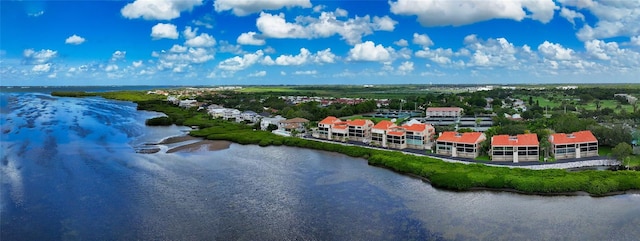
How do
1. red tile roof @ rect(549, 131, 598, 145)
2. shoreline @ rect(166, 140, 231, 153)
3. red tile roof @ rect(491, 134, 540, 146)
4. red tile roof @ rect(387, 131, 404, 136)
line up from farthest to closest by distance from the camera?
shoreline @ rect(166, 140, 231, 153) < red tile roof @ rect(387, 131, 404, 136) < red tile roof @ rect(549, 131, 598, 145) < red tile roof @ rect(491, 134, 540, 146)

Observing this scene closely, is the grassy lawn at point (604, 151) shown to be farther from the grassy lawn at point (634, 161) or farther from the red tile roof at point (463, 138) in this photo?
the red tile roof at point (463, 138)

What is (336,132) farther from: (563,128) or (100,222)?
(100,222)

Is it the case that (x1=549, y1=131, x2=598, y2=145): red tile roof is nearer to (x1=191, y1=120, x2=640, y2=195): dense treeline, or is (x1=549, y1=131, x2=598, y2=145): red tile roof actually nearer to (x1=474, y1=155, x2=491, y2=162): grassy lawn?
(x1=474, y1=155, x2=491, y2=162): grassy lawn

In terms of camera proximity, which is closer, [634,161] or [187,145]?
[634,161]

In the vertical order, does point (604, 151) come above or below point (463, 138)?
below

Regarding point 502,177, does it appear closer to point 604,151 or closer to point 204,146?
point 604,151

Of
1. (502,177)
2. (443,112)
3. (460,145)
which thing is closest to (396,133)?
(460,145)

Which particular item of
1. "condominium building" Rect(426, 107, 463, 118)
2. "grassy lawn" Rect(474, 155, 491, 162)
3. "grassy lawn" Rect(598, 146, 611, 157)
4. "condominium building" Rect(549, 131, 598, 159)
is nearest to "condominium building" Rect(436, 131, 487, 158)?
"grassy lawn" Rect(474, 155, 491, 162)

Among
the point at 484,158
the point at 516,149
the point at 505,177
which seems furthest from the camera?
the point at 484,158

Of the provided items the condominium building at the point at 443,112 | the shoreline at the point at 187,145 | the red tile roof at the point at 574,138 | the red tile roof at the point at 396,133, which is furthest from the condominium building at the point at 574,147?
the condominium building at the point at 443,112
